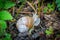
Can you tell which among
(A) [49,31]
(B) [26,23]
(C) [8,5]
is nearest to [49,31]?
(A) [49,31]

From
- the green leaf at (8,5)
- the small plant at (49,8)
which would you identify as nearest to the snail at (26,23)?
the small plant at (49,8)

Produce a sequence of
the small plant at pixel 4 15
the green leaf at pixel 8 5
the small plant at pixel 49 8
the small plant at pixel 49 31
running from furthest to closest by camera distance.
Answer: the small plant at pixel 49 8
the small plant at pixel 49 31
the green leaf at pixel 8 5
the small plant at pixel 4 15

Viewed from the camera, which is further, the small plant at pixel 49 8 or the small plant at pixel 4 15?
the small plant at pixel 49 8

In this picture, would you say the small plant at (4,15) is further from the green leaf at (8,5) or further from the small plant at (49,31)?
the small plant at (49,31)

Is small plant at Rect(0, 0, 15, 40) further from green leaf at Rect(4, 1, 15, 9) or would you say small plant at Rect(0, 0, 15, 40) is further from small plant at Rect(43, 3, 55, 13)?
small plant at Rect(43, 3, 55, 13)

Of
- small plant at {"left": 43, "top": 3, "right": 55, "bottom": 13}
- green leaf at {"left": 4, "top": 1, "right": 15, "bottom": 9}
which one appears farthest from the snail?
green leaf at {"left": 4, "top": 1, "right": 15, "bottom": 9}

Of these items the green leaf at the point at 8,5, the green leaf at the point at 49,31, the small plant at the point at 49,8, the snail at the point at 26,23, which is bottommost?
the green leaf at the point at 49,31

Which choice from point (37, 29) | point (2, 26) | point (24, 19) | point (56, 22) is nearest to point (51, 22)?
point (56, 22)

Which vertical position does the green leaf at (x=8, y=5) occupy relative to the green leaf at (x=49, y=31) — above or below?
above
